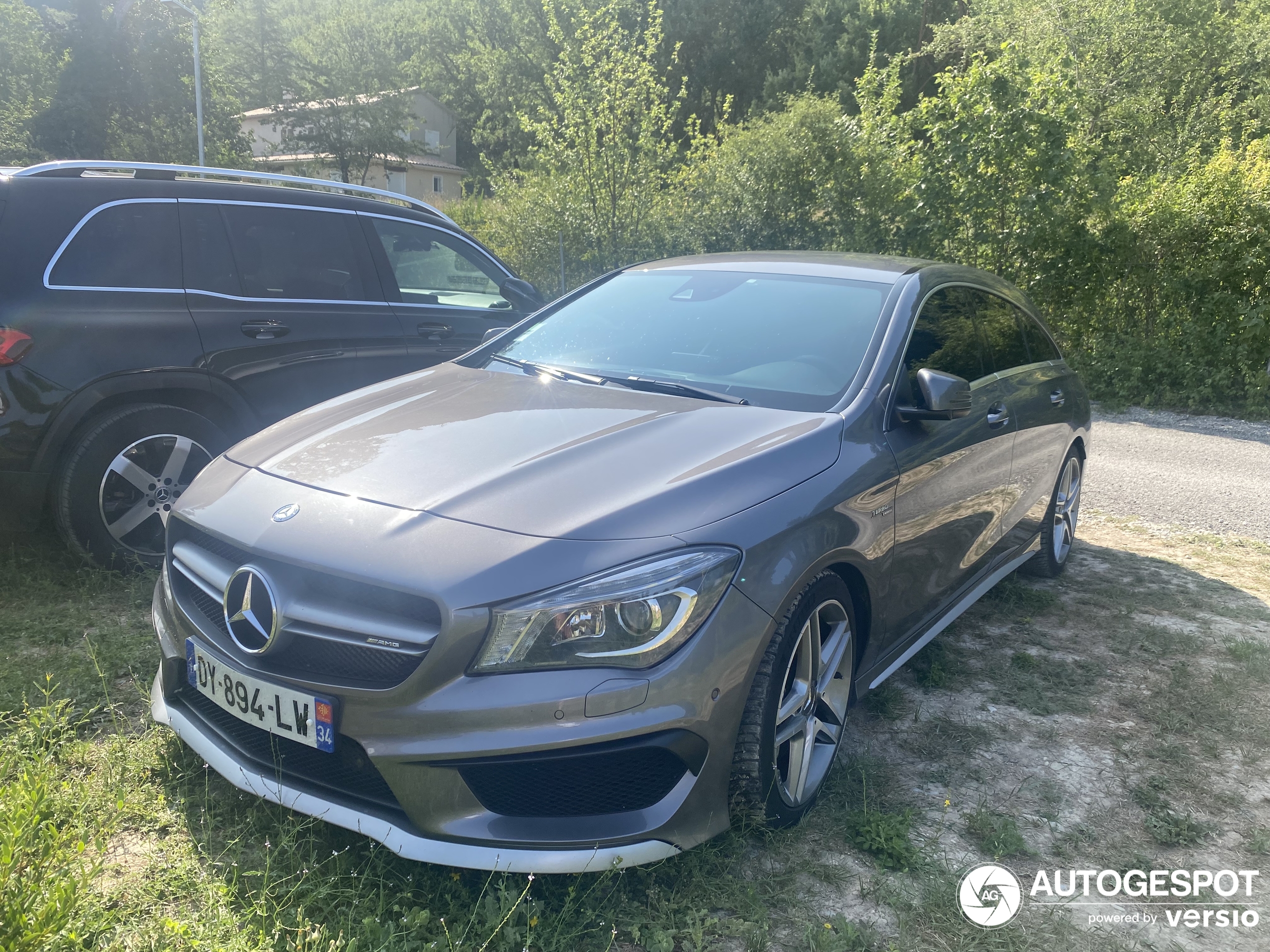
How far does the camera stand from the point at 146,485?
4250mm

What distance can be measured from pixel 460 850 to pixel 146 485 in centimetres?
292

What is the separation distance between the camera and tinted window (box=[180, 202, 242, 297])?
4.43 meters

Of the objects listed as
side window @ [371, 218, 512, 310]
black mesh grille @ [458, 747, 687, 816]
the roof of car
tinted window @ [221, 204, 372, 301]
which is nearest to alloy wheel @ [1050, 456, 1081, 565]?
the roof of car

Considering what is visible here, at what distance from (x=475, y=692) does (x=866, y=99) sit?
42.3 feet

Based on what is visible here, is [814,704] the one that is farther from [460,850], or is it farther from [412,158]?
[412,158]

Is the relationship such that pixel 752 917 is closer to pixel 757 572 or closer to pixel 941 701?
pixel 757 572

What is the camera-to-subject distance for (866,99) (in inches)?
515

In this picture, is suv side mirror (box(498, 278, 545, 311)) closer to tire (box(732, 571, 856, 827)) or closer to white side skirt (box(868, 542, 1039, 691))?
white side skirt (box(868, 542, 1039, 691))

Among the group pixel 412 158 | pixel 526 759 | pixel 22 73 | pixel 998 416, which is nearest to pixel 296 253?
pixel 998 416

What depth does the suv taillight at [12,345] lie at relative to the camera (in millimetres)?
3750

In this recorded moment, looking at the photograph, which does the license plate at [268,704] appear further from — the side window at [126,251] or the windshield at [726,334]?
the side window at [126,251]

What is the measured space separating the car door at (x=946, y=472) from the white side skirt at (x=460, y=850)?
132 centimetres

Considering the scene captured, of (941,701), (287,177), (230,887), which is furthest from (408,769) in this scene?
(287,177)

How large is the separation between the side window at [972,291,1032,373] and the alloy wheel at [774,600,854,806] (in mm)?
1820
